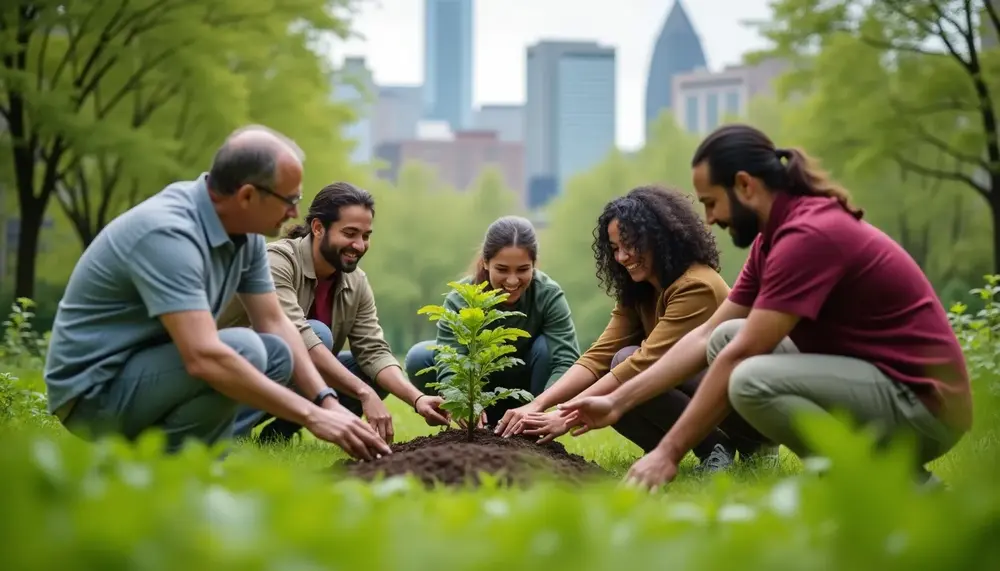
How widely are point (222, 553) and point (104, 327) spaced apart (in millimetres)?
2972

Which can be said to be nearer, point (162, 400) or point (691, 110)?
point (162, 400)

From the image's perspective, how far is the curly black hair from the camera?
17.5 feet

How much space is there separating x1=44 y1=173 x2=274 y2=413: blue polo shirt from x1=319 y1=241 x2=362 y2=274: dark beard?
76.5 inches

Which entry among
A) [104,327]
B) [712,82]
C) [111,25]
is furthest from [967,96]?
[712,82]

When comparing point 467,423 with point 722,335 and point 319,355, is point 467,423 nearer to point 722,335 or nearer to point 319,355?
point 319,355

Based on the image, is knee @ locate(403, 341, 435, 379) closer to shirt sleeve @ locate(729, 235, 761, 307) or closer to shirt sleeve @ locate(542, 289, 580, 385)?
shirt sleeve @ locate(542, 289, 580, 385)

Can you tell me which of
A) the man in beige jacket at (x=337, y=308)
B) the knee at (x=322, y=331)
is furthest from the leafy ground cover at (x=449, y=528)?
the knee at (x=322, y=331)

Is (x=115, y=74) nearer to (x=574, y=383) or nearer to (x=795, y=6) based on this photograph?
(x=795, y=6)

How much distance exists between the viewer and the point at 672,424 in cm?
539

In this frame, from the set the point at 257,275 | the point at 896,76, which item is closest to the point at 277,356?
the point at 257,275

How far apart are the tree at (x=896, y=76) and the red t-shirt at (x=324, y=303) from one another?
14803 mm

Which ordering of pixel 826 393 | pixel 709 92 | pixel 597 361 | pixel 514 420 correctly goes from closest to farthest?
pixel 826 393 < pixel 514 420 < pixel 597 361 < pixel 709 92

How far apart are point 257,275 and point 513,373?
244 centimetres

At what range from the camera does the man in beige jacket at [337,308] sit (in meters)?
5.61
